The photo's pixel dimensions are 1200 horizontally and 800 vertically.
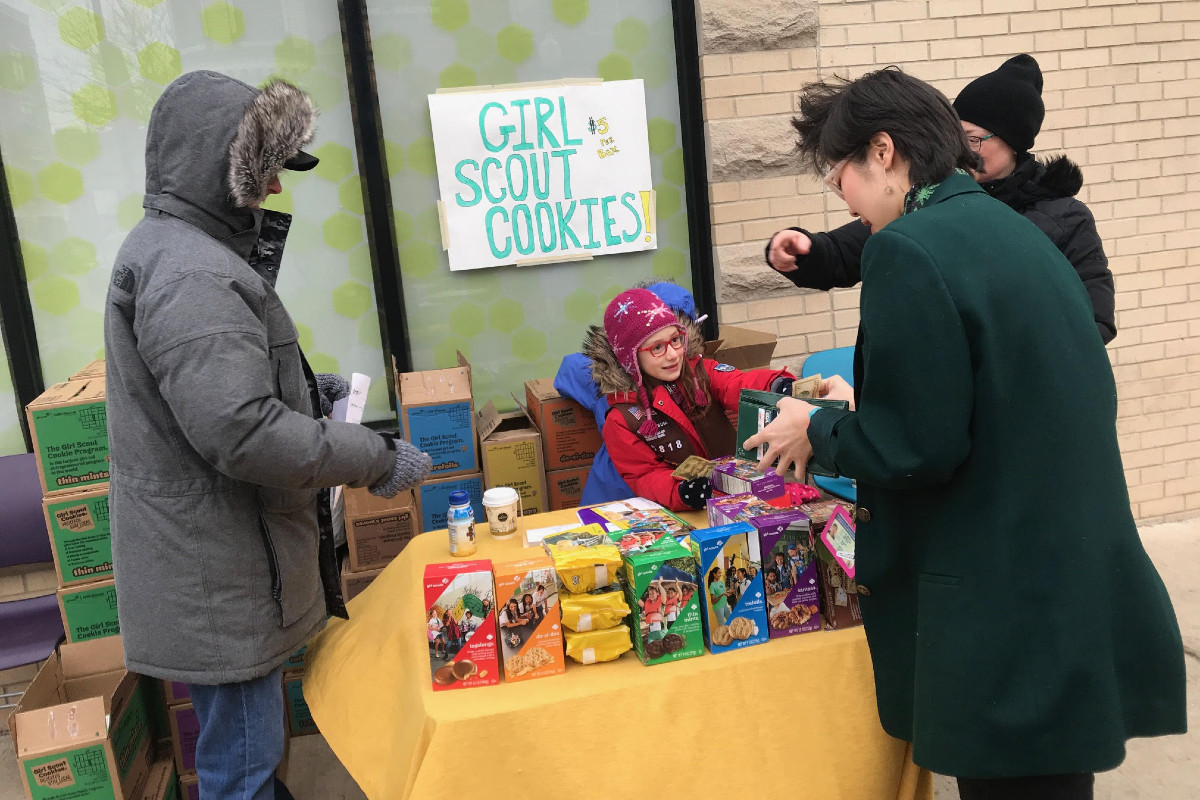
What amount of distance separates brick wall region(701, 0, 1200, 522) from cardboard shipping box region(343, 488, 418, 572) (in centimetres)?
173

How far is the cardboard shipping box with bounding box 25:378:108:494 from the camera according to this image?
9.24 ft

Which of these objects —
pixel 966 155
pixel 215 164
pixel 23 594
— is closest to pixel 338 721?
pixel 215 164

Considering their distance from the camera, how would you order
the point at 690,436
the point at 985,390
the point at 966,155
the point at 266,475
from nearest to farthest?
the point at 985,390 → the point at 966,155 → the point at 266,475 → the point at 690,436

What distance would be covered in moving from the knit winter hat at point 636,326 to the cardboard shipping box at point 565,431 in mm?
493

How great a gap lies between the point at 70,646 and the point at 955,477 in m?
2.72

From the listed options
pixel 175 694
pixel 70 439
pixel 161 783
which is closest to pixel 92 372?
pixel 70 439

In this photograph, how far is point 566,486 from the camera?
3.54 m

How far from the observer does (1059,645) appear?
5.00 feet

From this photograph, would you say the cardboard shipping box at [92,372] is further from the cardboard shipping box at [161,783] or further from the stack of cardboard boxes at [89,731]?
the cardboard shipping box at [161,783]

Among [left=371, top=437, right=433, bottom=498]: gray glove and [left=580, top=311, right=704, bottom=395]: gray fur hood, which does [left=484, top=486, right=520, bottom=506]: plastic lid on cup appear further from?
[left=580, top=311, right=704, bottom=395]: gray fur hood

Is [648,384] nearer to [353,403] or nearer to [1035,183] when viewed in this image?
[353,403]

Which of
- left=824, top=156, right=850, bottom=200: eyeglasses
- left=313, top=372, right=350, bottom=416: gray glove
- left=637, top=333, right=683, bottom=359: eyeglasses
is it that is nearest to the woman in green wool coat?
left=824, top=156, right=850, bottom=200: eyeglasses

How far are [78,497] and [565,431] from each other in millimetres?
1669

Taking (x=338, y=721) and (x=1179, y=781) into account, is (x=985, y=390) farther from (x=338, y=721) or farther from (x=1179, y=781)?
(x=1179, y=781)
